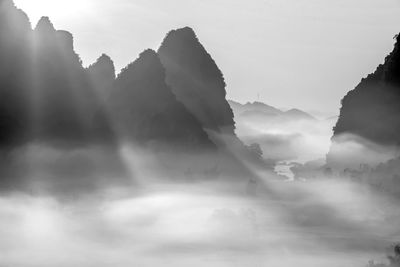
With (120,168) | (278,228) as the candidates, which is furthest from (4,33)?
(278,228)

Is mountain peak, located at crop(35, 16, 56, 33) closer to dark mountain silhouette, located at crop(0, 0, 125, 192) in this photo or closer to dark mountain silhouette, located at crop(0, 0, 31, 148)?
dark mountain silhouette, located at crop(0, 0, 125, 192)

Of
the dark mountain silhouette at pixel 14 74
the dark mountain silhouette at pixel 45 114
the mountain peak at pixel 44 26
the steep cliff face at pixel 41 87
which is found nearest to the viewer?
the dark mountain silhouette at pixel 14 74

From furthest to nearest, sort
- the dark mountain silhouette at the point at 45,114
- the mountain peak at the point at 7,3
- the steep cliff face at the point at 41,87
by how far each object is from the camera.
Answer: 1. the steep cliff face at the point at 41,87
2. the dark mountain silhouette at the point at 45,114
3. the mountain peak at the point at 7,3

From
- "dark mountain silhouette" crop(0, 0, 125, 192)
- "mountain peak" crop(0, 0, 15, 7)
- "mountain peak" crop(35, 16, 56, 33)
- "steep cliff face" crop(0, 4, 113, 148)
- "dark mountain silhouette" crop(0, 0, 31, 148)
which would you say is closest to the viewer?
"mountain peak" crop(0, 0, 15, 7)

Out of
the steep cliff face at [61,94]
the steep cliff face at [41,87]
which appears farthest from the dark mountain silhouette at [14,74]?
the steep cliff face at [61,94]

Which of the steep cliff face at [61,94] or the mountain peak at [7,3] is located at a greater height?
the mountain peak at [7,3]

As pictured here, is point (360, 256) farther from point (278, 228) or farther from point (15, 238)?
point (15, 238)

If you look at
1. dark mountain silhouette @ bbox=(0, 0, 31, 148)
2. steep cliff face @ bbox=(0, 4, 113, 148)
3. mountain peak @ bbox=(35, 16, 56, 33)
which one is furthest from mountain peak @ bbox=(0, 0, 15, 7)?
mountain peak @ bbox=(35, 16, 56, 33)

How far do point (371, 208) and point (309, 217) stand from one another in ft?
56.9

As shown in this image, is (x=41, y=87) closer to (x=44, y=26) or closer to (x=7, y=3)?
(x=44, y=26)

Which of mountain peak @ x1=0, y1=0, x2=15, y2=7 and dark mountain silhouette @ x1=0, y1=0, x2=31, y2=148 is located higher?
mountain peak @ x1=0, y1=0, x2=15, y2=7

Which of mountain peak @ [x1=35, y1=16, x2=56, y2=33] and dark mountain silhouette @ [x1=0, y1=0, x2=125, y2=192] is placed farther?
mountain peak @ [x1=35, y1=16, x2=56, y2=33]

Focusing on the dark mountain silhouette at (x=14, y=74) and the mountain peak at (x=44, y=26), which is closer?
the dark mountain silhouette at (x=14, y=74)

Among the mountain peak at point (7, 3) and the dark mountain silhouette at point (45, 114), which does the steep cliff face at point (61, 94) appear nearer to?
the dark mountain silhouette at point (45, 114)
